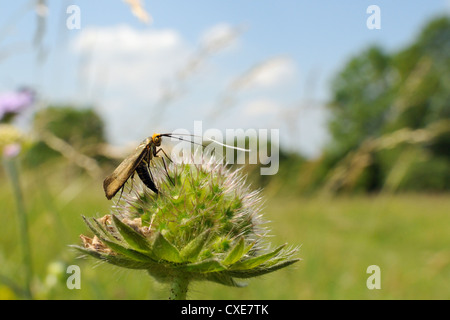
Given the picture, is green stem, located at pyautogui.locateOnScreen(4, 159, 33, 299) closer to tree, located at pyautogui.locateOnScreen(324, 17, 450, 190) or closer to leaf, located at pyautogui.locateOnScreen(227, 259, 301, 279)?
leaf, located at pyautogui.locateOnScreen(227, 259, 301, 279)

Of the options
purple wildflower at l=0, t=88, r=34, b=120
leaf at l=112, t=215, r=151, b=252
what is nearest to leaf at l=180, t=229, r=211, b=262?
leaf at l=112, t=215, r=151, b=252

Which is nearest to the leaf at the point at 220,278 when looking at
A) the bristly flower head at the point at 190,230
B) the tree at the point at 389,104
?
the bristly flower head at the point at 190,230

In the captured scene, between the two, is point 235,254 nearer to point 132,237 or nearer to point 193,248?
point 193,248

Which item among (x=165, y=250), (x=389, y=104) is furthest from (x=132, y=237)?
(x=389, y=104)

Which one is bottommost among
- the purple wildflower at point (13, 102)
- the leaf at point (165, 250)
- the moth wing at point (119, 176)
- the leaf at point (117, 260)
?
the leaf at point (117, 260)

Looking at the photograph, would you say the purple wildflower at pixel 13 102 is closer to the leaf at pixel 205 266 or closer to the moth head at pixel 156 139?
the moth head at pixel 156 139
